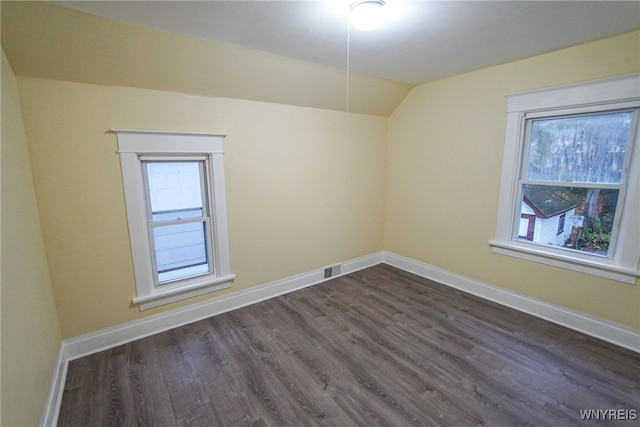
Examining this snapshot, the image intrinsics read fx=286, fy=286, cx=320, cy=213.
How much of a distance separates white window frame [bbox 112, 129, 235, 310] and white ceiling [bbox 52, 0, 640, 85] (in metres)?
0.85

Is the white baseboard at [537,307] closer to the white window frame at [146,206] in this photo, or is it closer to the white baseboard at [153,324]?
the white baseboard at [153,324]

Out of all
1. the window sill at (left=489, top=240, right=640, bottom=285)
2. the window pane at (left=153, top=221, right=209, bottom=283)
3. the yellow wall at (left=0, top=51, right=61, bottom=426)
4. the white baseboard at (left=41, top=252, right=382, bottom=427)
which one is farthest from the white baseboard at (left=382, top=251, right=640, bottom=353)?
the yellow wall at (left=0, top=51, right=61, bottom=426)

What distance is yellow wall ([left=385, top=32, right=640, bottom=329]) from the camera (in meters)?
2.34

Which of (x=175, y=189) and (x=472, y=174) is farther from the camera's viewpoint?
(x=472, y=174)

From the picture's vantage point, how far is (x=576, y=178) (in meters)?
2.52

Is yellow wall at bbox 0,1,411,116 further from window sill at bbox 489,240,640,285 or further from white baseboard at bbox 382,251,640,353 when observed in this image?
white baseboard at bbox 382,251,640,353

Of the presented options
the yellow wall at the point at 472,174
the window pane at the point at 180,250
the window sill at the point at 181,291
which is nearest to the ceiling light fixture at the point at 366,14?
the yellow wall at the point at 472,174

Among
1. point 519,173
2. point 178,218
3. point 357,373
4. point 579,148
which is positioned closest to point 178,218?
point 178,218

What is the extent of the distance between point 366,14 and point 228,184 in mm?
1848

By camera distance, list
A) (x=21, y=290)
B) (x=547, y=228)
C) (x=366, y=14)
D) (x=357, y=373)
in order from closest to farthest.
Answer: (x=21, y=290) < (x=366, y=14) < (x=357, y=373) < (x=547, y=228)

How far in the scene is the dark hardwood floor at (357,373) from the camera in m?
1.76

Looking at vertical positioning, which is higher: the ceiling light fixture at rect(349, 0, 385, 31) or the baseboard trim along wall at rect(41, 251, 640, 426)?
the ceiling light fixture at rect(349, 0, 385, 31)

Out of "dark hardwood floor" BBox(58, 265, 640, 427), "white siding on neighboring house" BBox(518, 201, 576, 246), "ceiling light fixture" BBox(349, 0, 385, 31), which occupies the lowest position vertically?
"dark hardwood floor" BBox(58, 265, 640, 427)

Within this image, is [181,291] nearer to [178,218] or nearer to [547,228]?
[178,218]
